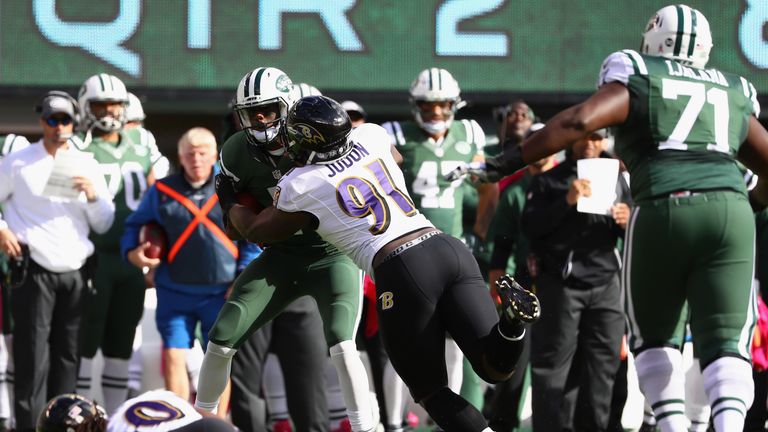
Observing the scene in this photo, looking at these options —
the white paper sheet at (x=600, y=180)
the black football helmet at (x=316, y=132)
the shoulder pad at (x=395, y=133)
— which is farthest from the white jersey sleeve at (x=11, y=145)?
the white paper sheet at (x=600, y=180)

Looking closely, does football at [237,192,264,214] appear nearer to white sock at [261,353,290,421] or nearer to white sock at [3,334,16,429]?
white sock at [261,353,290,421]

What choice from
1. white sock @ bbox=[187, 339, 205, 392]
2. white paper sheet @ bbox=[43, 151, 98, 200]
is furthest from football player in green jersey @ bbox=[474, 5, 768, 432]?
white paper sheet @ bbox=[43, 151, 98, 200]

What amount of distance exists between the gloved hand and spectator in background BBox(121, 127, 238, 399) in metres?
1.28

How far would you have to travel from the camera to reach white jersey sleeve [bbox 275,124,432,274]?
538 cm

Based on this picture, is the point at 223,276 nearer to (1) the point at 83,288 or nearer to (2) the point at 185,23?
(1) the point at 83,288

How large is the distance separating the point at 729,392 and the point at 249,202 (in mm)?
2144

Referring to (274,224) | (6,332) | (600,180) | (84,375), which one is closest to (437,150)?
(600,180)

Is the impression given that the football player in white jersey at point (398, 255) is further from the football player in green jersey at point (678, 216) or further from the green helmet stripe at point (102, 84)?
the green helmet stripe at point (102, 84)

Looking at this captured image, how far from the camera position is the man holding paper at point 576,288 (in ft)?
23.9

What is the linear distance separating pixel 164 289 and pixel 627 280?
286 centimetres

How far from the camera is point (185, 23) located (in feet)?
31.0

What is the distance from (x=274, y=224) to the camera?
5527 millimetres

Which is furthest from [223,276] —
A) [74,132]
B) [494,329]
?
[494,329]

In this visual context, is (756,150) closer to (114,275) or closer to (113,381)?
(114,275)
